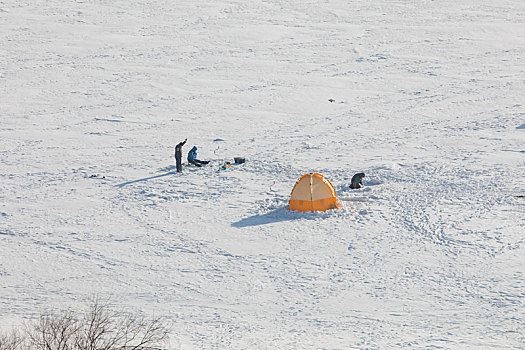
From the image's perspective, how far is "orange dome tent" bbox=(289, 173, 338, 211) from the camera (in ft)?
57.6

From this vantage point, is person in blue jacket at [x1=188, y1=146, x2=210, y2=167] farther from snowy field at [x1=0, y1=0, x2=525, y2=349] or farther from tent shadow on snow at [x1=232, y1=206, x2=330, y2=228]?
tent shadow on snow at [x1=232, y1=206, x2=330, y2=228]

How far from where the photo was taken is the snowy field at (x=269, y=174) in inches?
523

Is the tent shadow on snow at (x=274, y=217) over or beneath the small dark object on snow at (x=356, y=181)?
beneath

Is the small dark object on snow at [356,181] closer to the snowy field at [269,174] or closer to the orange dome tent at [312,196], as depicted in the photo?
the snowy field at [269,174]

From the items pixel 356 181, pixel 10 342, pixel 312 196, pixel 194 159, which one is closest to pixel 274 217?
pixel 312 196

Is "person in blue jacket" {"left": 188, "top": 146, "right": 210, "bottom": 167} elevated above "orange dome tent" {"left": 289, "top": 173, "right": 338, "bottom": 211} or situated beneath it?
elevated above

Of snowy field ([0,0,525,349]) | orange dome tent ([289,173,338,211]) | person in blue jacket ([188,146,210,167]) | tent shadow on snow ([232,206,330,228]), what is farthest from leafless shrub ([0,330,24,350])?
person in blue jacket ([188,146,210,167])

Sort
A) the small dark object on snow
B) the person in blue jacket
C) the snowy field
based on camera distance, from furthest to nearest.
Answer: the person in blue jacket
the small dark object on snow
the snowy field

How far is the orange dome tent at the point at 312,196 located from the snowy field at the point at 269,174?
1.05 ft

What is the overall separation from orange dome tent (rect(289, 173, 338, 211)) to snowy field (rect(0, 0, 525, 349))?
320 mm

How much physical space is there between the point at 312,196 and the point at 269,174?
3767 millimetres

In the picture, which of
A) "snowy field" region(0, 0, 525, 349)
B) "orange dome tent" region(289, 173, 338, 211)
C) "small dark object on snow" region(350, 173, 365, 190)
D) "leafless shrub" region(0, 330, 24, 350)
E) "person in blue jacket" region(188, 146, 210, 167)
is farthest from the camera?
"person in blue jacket" region(188, 146, 210, 167)

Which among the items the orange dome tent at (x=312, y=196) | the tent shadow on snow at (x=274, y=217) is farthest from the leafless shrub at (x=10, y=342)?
the orange dome tent at (x=312, y=196)

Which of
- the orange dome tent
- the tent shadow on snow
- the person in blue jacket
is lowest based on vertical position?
the tent shadow on snow
